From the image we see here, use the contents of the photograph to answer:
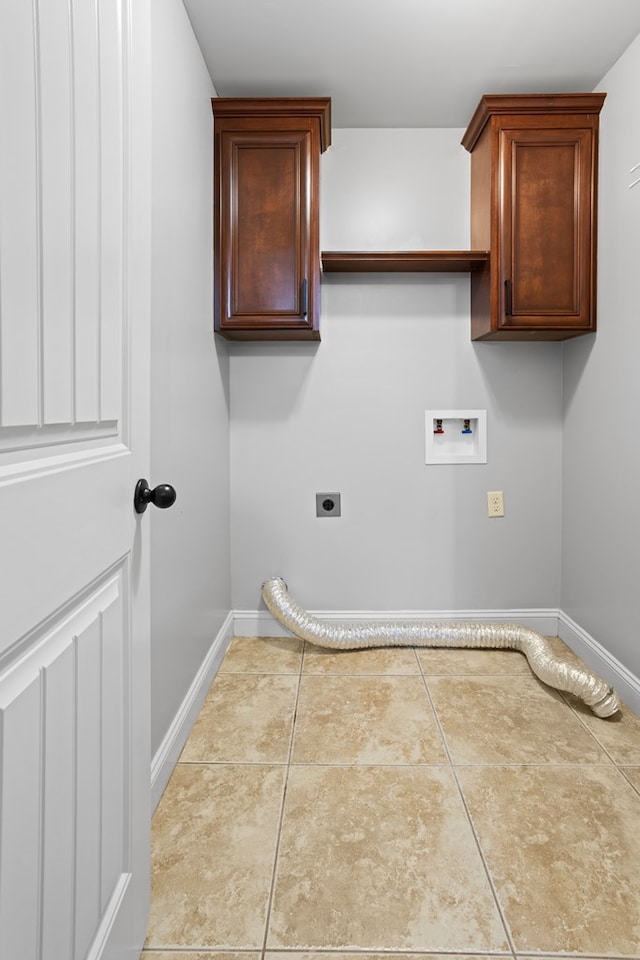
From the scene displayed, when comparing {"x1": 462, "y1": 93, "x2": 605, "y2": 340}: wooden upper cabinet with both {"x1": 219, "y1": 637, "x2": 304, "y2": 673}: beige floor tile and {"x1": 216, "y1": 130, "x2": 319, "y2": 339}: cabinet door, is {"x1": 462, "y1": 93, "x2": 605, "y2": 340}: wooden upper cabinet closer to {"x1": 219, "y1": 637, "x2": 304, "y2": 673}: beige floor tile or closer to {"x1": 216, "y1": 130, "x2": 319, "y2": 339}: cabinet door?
{"x1": 216, "y1": 130, "x2": 319, "y2": 339}: cabinet door

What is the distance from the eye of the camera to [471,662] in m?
2.48

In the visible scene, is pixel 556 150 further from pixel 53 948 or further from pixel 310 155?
pixel 53 948

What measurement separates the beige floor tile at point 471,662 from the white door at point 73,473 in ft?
5.15

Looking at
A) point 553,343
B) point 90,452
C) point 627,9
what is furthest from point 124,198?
point 553,343

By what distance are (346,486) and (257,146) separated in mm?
1488

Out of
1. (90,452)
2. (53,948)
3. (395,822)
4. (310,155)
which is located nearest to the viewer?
(53,948)

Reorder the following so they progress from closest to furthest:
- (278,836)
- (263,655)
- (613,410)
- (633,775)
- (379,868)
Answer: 1. (379,868)
2. (278,836)
3. (633,775)
4. (613,410)
5. (263,655)

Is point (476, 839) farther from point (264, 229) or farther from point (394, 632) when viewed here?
point (264, 229)

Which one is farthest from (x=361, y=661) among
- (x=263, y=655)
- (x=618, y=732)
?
(x=618, y=732)

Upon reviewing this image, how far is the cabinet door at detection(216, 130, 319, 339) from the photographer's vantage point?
7.59ft

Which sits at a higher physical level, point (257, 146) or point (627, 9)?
point (627, 9)

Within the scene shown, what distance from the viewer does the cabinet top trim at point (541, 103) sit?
2.28m

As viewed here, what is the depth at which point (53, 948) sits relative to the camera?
0.71 m

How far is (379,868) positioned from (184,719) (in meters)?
0.79
